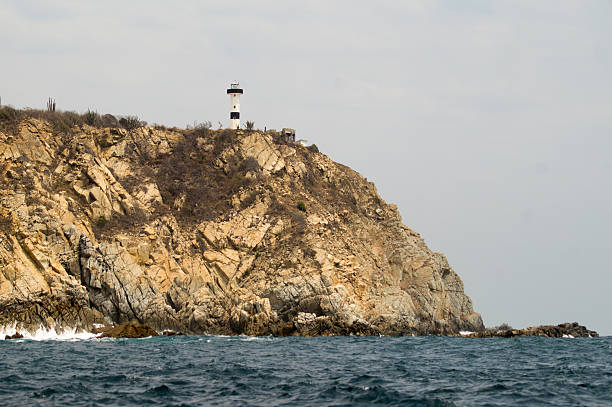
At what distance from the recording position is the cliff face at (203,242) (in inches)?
1897

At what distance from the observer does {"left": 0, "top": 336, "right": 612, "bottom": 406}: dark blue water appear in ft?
68.6

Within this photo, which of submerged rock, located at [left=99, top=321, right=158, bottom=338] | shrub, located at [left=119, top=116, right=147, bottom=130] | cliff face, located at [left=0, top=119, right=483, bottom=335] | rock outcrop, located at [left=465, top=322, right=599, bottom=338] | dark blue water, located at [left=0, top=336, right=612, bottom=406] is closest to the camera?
dark blue water, located at [left=0, top=336, right=612, bottom=406]

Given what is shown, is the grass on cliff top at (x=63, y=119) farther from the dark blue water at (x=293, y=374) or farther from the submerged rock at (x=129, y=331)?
the dark blue water at (x=293, y=374)

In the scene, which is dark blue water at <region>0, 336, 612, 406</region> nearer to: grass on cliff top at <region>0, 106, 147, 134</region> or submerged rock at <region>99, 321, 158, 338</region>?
submerged rock at <region>99, 321, 158, 338</region>

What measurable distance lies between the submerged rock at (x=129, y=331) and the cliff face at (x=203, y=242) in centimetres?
277

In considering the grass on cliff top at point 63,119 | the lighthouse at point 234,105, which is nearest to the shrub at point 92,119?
the grass on cliff top at point 63,119

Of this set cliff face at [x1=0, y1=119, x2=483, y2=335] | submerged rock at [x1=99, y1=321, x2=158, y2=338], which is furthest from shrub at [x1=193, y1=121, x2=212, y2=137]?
submerged rock at [x1=99, y1=321, x2=158, y2=338]

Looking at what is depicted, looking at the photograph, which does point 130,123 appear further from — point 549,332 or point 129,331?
point 549,332

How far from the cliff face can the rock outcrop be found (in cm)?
386

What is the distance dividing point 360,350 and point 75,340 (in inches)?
651

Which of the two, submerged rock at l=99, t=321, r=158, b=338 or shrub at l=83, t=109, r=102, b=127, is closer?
submerged rock at l=99, t=321, r=158, b=338

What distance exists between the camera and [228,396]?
2108cm

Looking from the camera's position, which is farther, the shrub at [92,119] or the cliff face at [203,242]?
the shrub at [92,119]

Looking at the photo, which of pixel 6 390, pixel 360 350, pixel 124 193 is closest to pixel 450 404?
pixel 6 390
